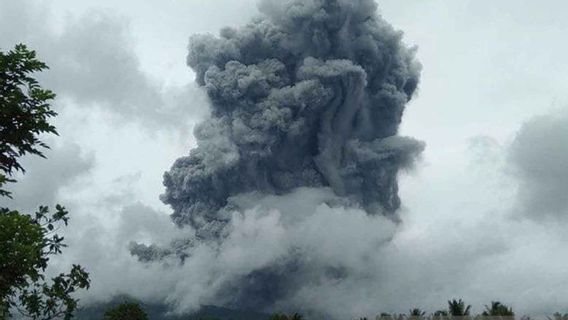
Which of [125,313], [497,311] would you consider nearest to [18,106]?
[497,311]

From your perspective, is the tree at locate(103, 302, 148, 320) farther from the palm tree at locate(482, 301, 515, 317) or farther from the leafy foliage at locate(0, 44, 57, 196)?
the leafy foliage at locate(0, 44, 57, 196)

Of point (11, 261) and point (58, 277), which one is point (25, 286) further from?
point (11, 261)

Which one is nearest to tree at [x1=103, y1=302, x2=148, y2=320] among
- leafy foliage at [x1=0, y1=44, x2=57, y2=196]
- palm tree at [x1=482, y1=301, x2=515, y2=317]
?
palm tree at [x1=482, y1=301, x2=515, y2=317]

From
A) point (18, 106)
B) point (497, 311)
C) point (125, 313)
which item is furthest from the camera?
point (125, 313)

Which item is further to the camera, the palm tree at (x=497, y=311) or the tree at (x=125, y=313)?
the tree at (x=125, y=313)

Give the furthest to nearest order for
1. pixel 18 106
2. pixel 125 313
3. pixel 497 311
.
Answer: pixel 125 313 → pixel 497 311 → pixel 18 106

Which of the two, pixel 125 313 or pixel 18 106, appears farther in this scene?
pixel 125 313

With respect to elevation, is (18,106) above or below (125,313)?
below

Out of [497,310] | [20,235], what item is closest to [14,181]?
[20,235]

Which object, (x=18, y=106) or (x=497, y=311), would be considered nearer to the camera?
(x=18, y=106)

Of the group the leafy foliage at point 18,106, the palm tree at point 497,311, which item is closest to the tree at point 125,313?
the palm tree at point 497,311

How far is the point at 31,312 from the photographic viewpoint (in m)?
17.1

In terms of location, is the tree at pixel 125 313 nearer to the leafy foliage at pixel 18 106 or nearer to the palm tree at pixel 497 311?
the palm tree at pixel 497 311

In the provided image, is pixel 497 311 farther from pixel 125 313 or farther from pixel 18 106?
pixel 125 313
